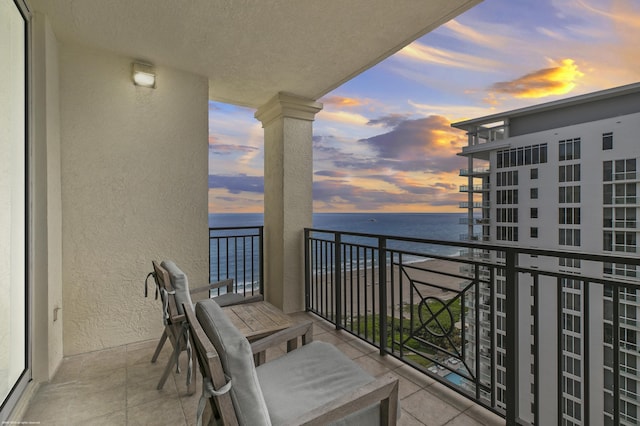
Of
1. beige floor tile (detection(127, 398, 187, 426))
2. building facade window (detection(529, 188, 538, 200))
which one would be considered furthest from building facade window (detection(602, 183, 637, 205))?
beige floor tile (detection(127, 398, 187, 426))

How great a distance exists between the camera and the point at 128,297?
2516 mm

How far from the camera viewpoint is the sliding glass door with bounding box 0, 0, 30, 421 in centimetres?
151

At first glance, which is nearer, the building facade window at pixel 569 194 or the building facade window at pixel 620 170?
the building facade window at pixel 620 170

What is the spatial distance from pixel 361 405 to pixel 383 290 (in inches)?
56.7

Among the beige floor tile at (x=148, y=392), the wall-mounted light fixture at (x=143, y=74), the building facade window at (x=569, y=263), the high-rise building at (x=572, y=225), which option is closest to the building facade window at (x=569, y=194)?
the high-rise building at (x=572, y=225)

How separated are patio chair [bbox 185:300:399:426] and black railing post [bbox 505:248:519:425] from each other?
34.0 inches

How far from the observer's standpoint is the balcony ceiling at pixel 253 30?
1896 mm

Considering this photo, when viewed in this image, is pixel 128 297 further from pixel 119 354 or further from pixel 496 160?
pixel 496 160

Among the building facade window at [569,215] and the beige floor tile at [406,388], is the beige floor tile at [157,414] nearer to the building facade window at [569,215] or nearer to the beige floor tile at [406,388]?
the beige floor tile at [406,388]

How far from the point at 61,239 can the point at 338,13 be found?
9.63 feet

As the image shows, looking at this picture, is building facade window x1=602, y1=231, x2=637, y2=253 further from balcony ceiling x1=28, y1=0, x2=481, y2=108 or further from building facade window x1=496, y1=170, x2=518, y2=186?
balcony ceiling x1=28, y1=0, x2=481, y2=108

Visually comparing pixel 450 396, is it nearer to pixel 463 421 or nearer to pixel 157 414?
pixel 463 421

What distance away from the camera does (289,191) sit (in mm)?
3369

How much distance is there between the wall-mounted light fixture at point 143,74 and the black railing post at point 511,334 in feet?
10.6
